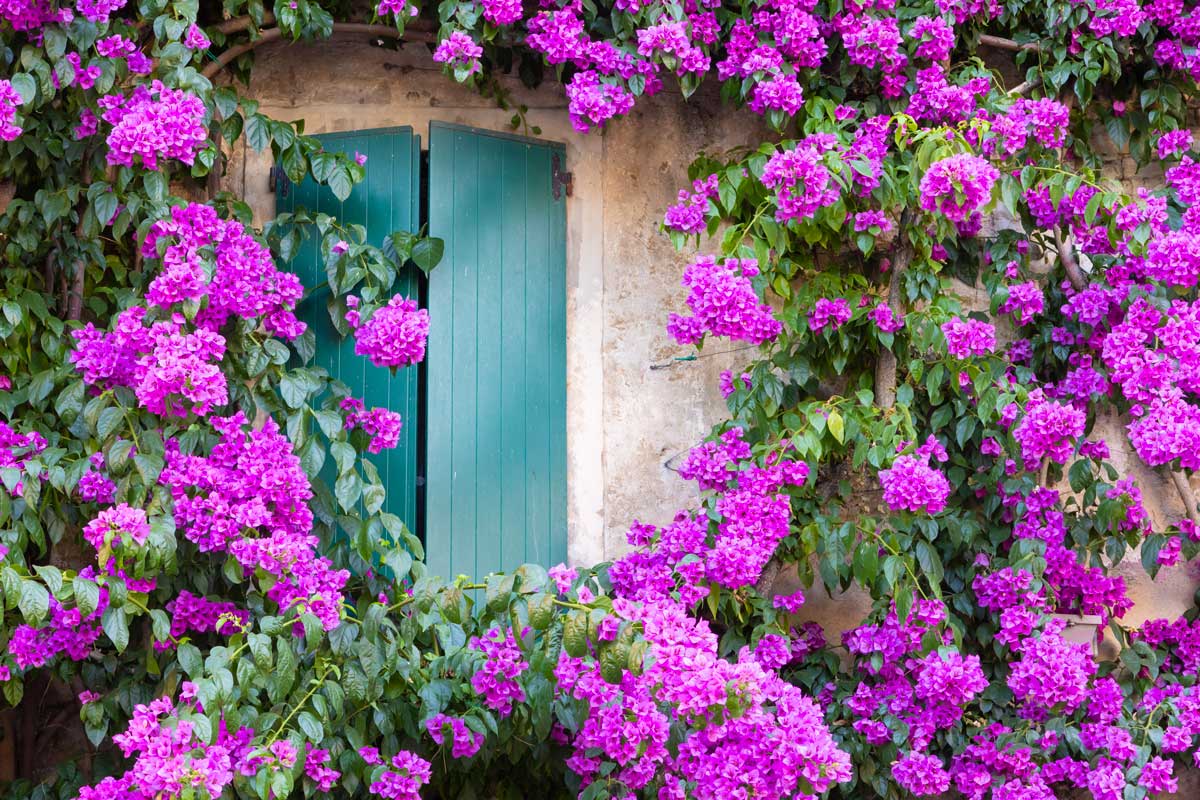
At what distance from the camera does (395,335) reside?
441 cm

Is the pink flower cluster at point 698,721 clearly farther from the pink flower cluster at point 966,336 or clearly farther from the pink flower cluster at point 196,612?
the pink flower cluster at point 966,336

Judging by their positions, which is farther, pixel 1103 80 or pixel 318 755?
pixel 1103 80

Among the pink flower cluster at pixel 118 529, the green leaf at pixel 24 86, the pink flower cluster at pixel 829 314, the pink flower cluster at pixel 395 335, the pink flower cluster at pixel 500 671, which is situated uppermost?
the green leaf at pixel 24 86

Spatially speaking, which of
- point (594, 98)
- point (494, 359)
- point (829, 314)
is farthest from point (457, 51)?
point (829, 314)

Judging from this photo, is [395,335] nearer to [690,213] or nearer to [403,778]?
[690,213]

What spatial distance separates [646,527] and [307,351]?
3.56ft

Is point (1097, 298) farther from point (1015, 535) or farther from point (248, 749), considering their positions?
point (248, 749)

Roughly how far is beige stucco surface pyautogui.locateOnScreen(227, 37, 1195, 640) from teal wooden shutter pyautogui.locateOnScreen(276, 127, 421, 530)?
0.66 ft

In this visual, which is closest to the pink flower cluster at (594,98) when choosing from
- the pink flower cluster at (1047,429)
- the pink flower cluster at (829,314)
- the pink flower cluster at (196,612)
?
the pink flower cluster at (829,314)

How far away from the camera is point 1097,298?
4926mm

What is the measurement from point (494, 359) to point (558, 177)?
0.64 meters

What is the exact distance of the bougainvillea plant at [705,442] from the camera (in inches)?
161

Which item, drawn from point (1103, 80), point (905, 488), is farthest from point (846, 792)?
point (1103, 80)

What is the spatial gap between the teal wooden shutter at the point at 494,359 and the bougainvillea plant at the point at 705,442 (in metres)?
0.23
